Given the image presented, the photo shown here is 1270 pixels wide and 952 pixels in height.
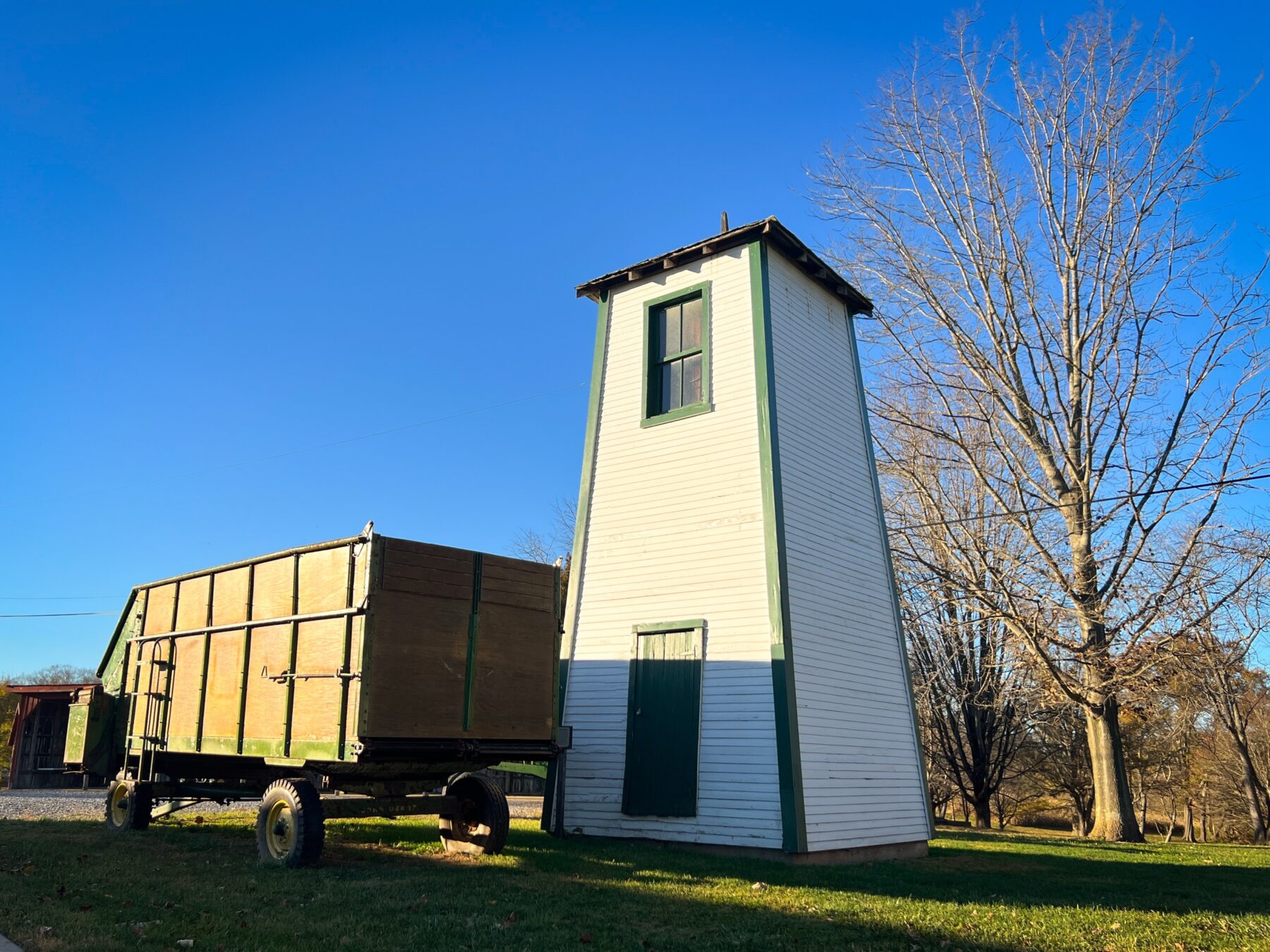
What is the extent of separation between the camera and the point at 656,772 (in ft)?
41.3

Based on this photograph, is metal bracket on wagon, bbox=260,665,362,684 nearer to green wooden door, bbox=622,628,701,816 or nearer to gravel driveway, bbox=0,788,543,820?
green wooden door, bbox=622,628,701,816

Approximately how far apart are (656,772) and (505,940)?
6.37 m

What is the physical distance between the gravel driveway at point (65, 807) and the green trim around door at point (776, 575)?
769cm

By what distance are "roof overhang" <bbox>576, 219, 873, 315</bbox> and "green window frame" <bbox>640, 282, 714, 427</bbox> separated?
20.6 inches

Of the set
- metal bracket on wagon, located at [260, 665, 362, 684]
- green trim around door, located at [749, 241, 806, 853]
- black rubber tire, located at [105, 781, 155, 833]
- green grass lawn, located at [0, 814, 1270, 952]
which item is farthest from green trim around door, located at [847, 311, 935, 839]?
black rubber tire, located at [105, 781, 155, 833]

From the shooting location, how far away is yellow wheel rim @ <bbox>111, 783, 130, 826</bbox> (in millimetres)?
12609

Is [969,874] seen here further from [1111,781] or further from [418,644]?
[1111,781]

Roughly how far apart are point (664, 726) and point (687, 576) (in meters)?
2.06

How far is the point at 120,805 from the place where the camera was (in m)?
12.8

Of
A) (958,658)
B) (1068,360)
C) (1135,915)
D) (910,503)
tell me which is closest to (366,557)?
(1135,915)

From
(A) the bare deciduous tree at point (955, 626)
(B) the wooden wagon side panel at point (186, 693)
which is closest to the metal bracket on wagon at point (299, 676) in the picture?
(B) the wooden wagon side panel at point (186, 693)

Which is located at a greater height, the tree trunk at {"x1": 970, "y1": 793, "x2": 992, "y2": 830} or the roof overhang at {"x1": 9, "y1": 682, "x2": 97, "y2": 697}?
the roof overhang at {"x1": 9, "y1": 682, "x2": 97, "y2": 697}

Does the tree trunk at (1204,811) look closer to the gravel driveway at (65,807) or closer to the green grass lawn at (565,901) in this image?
the gravel driveway at (65,807)

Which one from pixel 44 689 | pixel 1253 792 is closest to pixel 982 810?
pixel 1253 792
